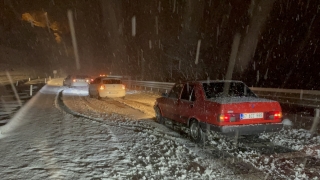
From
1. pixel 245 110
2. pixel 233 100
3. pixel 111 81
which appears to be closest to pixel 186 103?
pixel 233 100

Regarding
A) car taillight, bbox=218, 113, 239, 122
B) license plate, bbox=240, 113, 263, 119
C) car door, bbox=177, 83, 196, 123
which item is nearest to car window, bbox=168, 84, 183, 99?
car door, bbox=177, 83, 196, 123

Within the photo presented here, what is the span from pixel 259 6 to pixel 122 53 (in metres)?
34.2

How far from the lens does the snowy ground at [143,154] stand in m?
4.90

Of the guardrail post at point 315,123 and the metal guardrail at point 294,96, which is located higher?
the metal guardrail at point 294,96

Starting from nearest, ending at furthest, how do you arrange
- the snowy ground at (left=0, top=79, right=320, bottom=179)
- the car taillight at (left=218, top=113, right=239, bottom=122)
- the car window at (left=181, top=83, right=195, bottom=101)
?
the snowy ground at (left=0, top=79, right=320, bottom=179), the car taillight at (left=218, top=113, right=239, bottom=122), the car window at (left=181, top=83, right=195, bottom=101)

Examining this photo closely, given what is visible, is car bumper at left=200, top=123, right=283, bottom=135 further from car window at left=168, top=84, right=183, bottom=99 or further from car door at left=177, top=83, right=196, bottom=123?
car window at left=168, top=84, right=183, bottom=99

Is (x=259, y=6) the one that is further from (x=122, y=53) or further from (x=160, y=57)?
(x=122, y=53)

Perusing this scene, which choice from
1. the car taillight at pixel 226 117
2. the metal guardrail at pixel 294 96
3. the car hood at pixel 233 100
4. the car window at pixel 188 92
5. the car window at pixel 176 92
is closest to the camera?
the car taillight at pixel 226 117

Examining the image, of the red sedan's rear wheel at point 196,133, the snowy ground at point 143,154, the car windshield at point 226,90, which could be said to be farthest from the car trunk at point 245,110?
the red sedan's rear wheel at point 196,133

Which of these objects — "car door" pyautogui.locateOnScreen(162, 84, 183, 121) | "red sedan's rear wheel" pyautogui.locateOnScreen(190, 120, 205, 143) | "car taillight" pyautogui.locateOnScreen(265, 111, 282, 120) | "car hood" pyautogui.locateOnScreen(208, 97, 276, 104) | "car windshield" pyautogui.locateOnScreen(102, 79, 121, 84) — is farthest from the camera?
"car windshield" pyautogui.locateOnScreen(102, 79, 121, 84)

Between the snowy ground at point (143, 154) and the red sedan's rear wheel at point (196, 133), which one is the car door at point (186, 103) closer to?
the red sedan's rear wheel at point (196, 133)

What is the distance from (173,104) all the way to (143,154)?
2727mm

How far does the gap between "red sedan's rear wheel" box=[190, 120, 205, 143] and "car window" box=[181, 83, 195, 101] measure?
0.64m

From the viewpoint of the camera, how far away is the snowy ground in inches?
193
